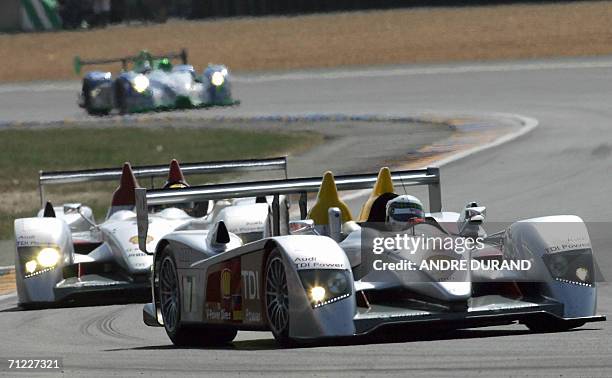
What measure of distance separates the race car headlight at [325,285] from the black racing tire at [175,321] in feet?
3.93

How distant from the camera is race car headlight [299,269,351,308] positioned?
8.52m

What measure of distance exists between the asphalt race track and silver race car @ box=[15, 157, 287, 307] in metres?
0.26

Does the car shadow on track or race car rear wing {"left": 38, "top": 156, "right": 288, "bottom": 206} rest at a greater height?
race car rear wing {"left": 38, "top": 156, "right": 288, "bottom": 206}

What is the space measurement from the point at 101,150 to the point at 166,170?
1289 cm

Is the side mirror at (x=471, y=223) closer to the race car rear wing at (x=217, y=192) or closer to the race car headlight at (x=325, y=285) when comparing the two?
the race car rear wing at (x=217, y=192)

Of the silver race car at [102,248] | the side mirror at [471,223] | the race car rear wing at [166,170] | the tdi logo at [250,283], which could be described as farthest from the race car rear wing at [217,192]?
the race car rear wing at [166,170]

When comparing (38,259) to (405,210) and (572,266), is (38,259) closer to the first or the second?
(405,210)

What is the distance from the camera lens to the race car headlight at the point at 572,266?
909 cm

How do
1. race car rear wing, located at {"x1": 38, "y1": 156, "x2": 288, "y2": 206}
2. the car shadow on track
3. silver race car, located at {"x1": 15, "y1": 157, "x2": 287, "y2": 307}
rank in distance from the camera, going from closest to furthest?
1. the car shadow on track
2. silver race car, located at {"x1": 15, "y1": 157, "x2": 287, "y2": 307}
3. race car rear wing, located at {"x1": 38, "y1": 156, "x2": 288, "y2": 206}

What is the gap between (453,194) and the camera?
1872cm

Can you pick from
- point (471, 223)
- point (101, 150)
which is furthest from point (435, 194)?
point (101, 150)

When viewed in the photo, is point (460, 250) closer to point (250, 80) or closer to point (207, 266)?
point (207, 266)

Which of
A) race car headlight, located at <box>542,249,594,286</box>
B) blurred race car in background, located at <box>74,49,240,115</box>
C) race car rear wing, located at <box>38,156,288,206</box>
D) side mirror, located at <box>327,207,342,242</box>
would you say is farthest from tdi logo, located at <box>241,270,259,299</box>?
blurred race car in background, located at <box>74,49,240,115</box>

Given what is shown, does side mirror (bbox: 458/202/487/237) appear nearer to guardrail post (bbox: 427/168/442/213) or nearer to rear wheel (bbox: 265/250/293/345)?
rear wheel (bbox: 265/250/293/345)
